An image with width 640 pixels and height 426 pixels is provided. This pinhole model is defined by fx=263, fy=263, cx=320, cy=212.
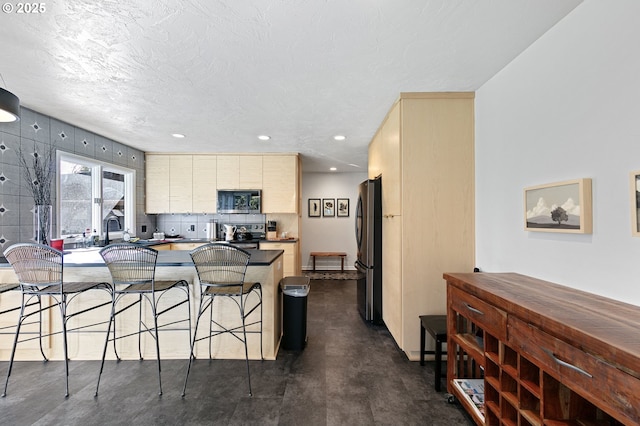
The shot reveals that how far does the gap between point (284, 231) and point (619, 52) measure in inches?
177

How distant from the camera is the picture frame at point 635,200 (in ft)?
3.67

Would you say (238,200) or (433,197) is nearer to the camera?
(433,197)

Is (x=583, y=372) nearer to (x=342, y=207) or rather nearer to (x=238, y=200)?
(x=238, y=200)

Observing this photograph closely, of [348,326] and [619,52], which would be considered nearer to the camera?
[619,52]

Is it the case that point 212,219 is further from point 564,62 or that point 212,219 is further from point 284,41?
point 564,62

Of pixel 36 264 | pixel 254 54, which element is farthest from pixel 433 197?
pixel 36 264

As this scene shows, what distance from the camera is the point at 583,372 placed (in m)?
0.91

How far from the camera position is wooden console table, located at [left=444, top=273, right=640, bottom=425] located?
0.82 meters

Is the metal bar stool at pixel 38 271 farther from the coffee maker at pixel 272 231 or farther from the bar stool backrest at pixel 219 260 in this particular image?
the coffee maker at pixel 272 231

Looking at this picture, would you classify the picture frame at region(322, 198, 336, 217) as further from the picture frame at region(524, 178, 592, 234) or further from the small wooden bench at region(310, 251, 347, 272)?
the picture frame at region(524, 178, 592, 234)

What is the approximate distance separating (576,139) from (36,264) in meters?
3.56

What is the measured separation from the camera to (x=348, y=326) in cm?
317

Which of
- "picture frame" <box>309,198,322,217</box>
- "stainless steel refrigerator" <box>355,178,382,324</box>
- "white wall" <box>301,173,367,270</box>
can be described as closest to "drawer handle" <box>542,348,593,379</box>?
"stainless steel refrigerator" <box>355,178,382,324</box>

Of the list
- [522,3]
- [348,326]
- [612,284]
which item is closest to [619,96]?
[522,3]
